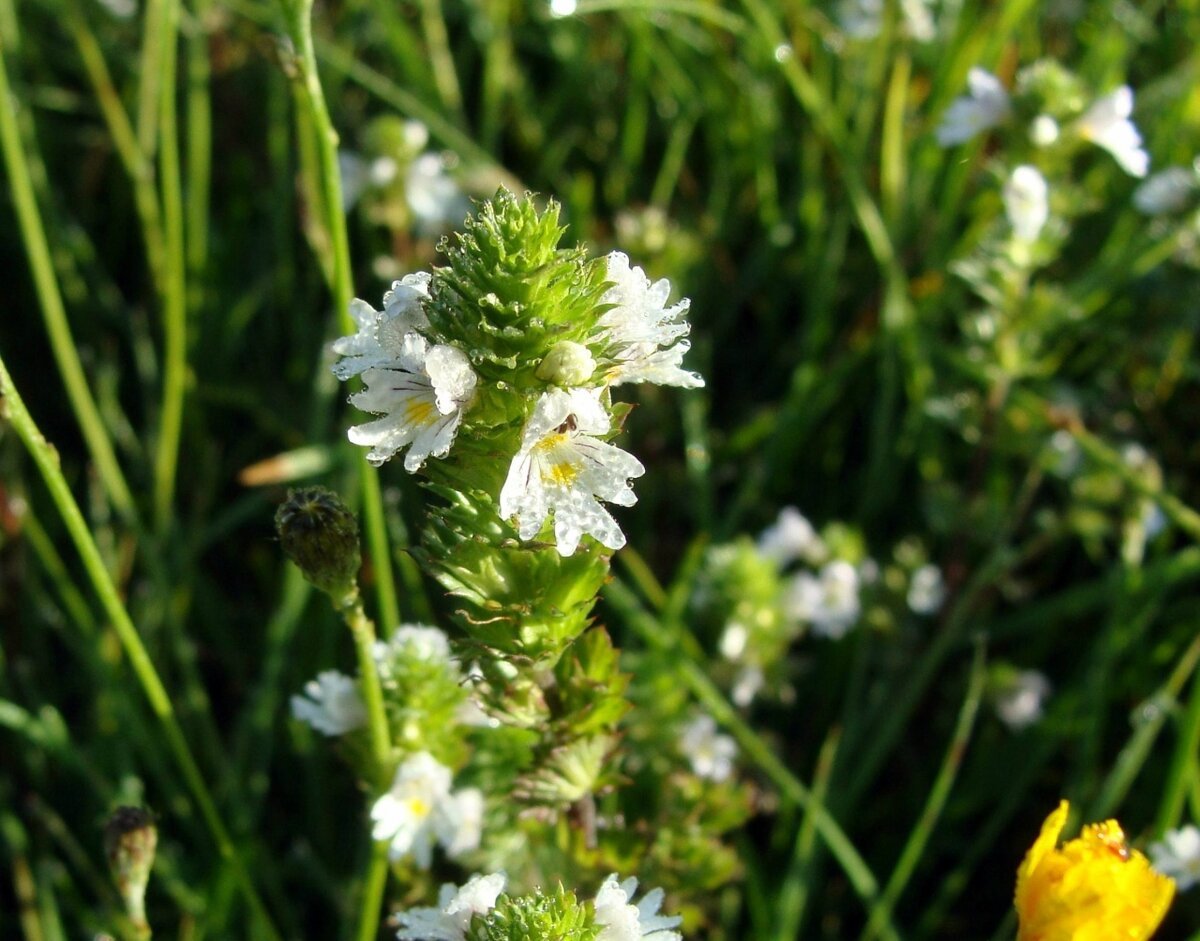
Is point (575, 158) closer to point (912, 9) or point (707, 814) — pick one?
point (912, 9)

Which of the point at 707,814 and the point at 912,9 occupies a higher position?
the point at 912,9

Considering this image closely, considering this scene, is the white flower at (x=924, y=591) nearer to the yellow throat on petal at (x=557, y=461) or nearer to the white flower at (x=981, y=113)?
the white flower at (x=981, y=113)

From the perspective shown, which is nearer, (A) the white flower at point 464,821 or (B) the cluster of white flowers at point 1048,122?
(A) the white flower at point 464,821

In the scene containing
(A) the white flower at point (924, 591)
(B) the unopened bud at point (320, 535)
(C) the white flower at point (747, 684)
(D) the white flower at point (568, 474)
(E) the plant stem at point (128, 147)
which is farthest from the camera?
(E) the plant stem at point (128, 147)

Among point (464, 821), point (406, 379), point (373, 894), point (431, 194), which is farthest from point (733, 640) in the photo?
point (431, 194)

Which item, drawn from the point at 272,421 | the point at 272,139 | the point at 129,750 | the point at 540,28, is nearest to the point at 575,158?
the point at 540,28

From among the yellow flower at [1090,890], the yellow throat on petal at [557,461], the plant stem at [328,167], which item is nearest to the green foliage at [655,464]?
the plant stem at [328,167]
